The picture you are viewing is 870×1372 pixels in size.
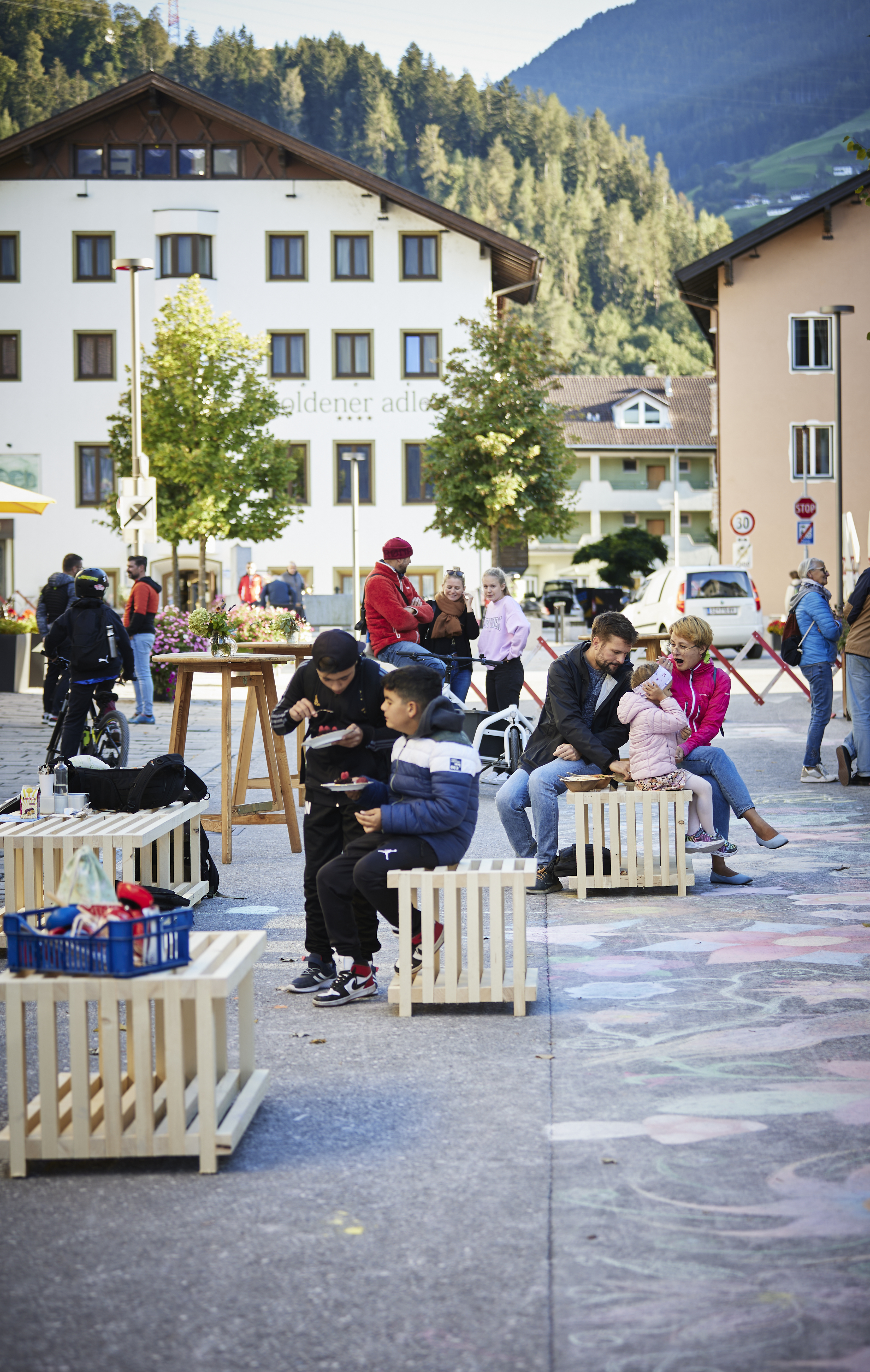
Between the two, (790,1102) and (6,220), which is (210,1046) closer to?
(790,1102)

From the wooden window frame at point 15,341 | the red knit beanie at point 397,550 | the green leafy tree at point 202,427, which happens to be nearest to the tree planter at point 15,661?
the green leafy tree at point 202,427

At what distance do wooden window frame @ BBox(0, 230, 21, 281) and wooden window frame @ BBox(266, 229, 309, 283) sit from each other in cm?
726

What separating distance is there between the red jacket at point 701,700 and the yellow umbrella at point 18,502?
360 inches

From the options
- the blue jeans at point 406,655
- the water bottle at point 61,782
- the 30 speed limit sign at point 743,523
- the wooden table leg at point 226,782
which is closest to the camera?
the water bottle at point 61,782

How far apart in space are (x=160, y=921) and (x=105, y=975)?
0.69 feet

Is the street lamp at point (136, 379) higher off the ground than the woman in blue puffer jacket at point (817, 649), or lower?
higher

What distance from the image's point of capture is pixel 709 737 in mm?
8562

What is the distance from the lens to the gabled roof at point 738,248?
41.0 meters

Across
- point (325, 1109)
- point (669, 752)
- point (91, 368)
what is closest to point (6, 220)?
point (91, 368)

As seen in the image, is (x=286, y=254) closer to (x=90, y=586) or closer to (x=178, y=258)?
(x=178, y=258)

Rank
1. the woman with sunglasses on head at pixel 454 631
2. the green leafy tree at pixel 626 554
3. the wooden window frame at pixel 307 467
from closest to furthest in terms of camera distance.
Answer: the woman with sunglasses on head at pixel 454 631, the wooden window frame at pixel 307 467, the green leafy tree at pixel 626 554

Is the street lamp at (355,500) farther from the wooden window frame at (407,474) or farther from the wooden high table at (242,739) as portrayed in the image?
the wooden high table at (242,739)

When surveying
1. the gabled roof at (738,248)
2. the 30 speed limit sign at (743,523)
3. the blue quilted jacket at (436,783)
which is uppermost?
the gabled roof at (738,248)

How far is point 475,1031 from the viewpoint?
565cm
